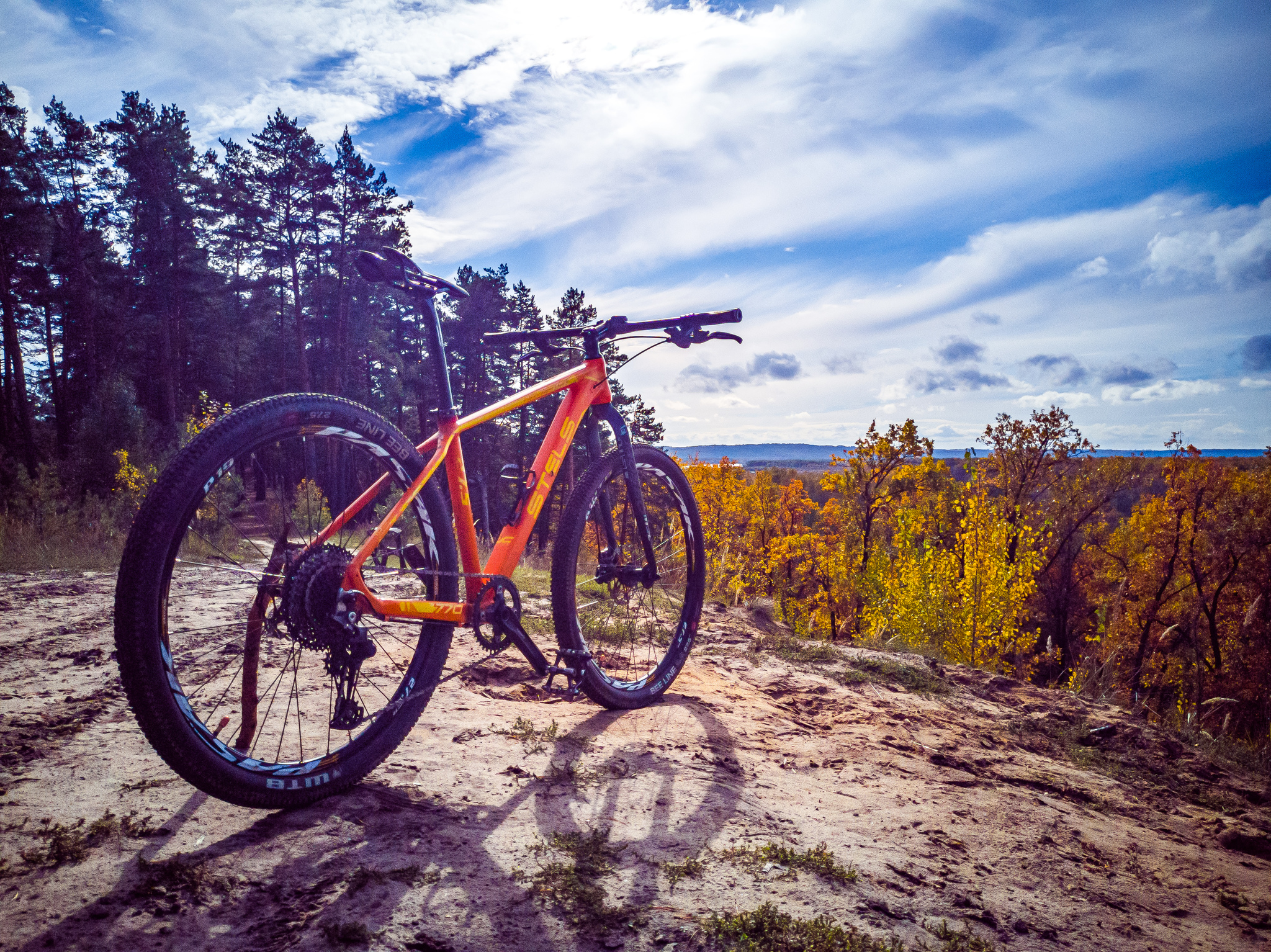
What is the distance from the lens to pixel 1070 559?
31.2 meters

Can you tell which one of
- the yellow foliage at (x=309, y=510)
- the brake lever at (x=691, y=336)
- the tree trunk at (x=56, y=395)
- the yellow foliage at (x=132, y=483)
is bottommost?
the yellow foliage at (x=309, y=510)

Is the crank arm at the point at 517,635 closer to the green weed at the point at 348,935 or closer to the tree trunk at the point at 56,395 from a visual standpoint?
the green weed at the point at 348,935

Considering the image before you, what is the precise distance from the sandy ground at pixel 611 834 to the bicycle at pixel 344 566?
→ 23 cm

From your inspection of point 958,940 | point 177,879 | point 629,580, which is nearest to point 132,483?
point 629,580

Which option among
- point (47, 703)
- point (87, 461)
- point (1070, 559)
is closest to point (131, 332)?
point (87, 461)

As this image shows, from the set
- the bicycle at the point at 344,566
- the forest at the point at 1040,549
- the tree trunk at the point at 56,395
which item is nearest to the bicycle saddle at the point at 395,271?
the bicycle at the point at 344,566

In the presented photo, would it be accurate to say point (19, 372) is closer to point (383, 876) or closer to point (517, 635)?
point (517, 635)

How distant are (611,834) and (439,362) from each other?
1935mm

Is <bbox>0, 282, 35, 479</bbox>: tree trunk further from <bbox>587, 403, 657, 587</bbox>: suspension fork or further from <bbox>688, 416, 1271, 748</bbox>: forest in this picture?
<bbox>587, 403, 657, 587</bbox>: suspension fork

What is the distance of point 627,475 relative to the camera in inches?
140

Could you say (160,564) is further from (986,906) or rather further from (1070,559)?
(1070,559)

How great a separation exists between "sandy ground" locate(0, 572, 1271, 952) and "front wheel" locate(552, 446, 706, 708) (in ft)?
0.90

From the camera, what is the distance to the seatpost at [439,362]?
264 centimetres

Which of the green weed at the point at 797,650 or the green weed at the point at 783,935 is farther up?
the green weed at the point at 783,935
